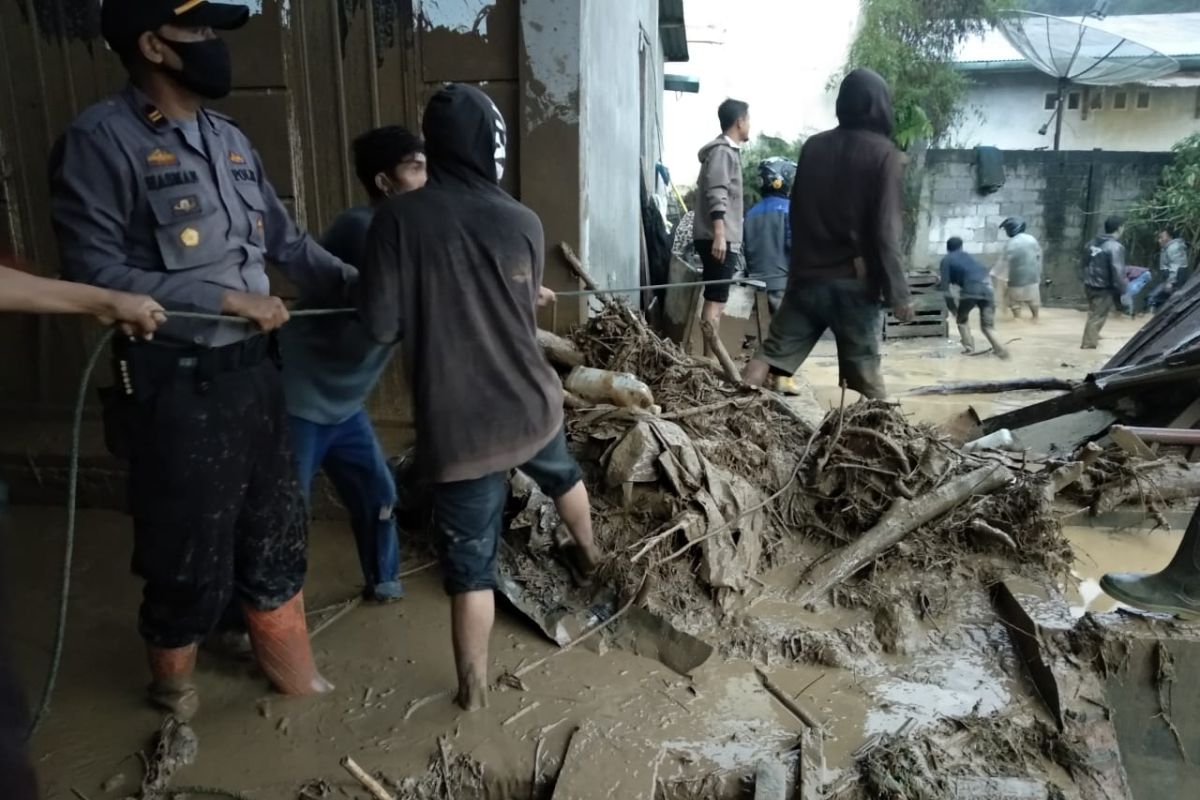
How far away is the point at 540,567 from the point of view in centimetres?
347

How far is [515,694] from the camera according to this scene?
2791 mm

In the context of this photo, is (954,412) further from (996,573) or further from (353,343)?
(353,343)

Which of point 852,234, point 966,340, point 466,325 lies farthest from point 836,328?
point 966,340

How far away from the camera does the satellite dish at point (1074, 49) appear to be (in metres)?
17.5

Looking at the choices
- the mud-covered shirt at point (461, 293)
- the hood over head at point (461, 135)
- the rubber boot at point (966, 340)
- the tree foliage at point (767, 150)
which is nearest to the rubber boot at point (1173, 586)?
the mud-covered shirt at point (461, 293)

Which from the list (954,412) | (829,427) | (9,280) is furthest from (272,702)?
(954,412)

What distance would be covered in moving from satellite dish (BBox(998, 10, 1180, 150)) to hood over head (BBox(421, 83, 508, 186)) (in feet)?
62.7

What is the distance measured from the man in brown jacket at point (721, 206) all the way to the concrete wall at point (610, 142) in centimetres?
59

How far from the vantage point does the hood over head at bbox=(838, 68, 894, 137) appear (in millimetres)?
4148

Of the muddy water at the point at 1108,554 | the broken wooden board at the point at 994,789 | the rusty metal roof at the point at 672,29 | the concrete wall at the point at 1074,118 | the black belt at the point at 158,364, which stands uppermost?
the rusty metal roof at the point at 672,29

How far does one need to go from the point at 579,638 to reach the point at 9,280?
2.15 metres

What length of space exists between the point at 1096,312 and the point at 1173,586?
9.45m

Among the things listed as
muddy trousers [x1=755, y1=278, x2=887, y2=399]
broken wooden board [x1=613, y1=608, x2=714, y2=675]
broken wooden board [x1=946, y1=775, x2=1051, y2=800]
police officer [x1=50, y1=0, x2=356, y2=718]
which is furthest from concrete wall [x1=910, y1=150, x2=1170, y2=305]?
police officer [x1=50, y1=0, x2=356, y2=718]

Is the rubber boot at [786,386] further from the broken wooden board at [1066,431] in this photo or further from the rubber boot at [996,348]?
the rubber boot at [996,348]
